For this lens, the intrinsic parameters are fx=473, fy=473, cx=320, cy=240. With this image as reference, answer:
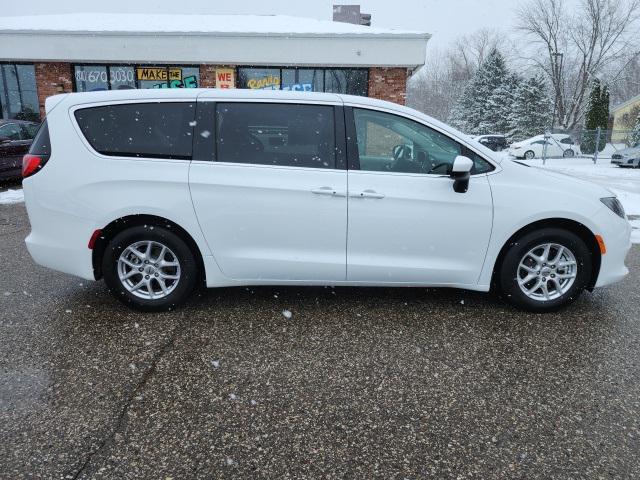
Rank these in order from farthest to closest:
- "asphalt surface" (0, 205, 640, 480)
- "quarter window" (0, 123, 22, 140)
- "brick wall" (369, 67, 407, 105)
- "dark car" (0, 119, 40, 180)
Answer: "brick wall" (369, 67, 407, 105), "quarter window" (0, 123, 22, 140), "dark car" (0, 119, 40, 180), "asphalt surface" (0, 205, 640, 480)

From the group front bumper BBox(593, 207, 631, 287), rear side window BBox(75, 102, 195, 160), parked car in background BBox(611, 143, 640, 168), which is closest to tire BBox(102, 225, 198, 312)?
rear side window BBox(75, 102, 195, 160)

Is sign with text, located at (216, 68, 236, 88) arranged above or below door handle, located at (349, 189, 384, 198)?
above

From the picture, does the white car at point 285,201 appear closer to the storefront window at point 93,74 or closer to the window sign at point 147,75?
the window sign at point 147,75

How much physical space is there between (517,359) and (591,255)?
1.29m

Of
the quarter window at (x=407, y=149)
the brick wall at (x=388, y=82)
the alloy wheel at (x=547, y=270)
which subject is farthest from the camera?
→ the brick wall at (x=388, y=82)

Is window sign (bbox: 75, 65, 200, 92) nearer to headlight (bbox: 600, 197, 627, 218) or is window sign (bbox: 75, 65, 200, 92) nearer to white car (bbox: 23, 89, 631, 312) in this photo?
white car (bbox: 23, 89, 631, 312)

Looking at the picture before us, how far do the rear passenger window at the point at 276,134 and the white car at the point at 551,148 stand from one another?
2759cm

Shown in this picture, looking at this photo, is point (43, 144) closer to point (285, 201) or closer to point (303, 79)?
point (285, 201)

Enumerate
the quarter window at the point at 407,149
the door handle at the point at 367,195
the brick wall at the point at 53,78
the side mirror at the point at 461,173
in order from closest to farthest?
the side mirror at the point at 461,173 → the door handle at the point at 367,195 → the quarter window at the point at 407,149 → the brick wall at the point at 53,78

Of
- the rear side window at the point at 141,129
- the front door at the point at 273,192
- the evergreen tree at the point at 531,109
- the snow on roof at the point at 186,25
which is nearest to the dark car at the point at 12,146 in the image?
the snow on roof at the point at 186,25

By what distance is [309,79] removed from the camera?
53.2 ft

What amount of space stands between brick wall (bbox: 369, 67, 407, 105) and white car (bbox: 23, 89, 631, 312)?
42.0 feet

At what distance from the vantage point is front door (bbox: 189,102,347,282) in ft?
11.6

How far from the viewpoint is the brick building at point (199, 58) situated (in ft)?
50.9
